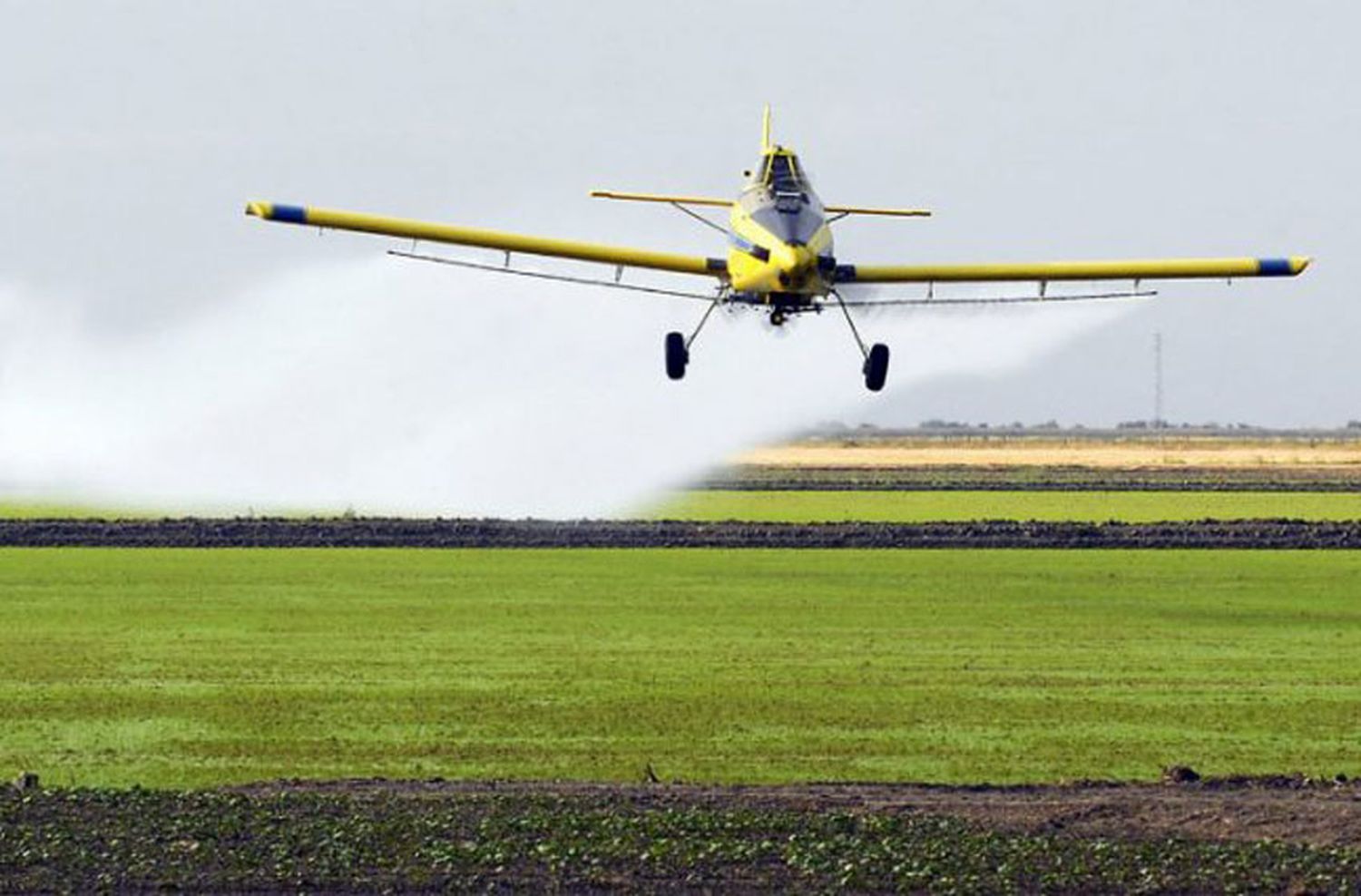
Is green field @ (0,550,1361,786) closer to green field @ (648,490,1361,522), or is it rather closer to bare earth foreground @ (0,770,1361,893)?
bare earth foreground @ (0,770,1361,893)

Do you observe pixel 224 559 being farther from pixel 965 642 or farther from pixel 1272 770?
pixel 1272 770

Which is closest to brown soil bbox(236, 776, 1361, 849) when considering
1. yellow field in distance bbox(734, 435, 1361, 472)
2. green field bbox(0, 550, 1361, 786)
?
green field bbox(0, 550, 1361, 786)

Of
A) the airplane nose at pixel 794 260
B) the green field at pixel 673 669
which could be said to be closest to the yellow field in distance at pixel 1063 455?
the green field at pixel 673 669

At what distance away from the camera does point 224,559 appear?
5781 cm

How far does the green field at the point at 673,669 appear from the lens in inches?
1152

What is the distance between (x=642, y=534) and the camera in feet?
214

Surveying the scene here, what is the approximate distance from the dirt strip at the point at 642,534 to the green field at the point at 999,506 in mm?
7012

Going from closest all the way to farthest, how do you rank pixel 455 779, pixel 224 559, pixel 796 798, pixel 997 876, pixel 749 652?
pixel 997 876, pixel 796 798, pixel 455 779, pixel 749 652, pixel 224 559

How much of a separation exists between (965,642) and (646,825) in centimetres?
1744

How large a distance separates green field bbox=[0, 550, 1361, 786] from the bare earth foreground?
201cm

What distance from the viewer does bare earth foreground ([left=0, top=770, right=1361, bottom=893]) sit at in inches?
862

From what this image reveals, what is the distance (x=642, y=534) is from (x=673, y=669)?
2837 centimetres

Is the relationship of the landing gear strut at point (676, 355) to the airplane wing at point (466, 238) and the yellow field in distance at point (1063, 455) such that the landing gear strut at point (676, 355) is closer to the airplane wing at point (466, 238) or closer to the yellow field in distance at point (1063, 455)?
the airplane wing at point (466, 238)

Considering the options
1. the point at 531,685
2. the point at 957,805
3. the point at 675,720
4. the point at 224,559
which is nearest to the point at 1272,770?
the point at 957,805
